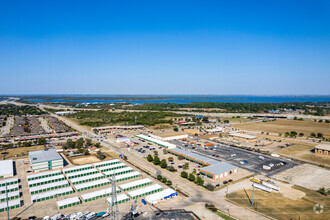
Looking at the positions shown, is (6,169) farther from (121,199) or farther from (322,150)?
(322,150)

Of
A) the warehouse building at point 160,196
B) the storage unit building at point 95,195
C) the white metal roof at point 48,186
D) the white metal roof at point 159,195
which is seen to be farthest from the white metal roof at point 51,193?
the warehouse building at point 160,196

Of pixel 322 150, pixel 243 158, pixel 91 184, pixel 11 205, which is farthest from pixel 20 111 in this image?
pixel 322 150

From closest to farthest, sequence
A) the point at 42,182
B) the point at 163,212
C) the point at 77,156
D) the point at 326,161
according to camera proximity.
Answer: the point at 163,212 < the point at 42,182 < the point at 326,161 < the point at 77,156

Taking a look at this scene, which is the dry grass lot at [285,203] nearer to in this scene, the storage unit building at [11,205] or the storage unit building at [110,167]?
the storage unit building at [110,167]

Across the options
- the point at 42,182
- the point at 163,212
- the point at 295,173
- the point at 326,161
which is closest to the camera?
the point at 163,212

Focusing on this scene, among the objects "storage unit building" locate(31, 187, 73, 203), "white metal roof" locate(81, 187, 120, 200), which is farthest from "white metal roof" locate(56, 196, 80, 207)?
"storage unit building" locate(31, 187, 73, 203)

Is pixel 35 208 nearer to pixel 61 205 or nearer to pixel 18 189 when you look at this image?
pixel 61 205

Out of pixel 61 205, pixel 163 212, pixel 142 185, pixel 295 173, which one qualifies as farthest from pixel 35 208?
pixel 295 173
